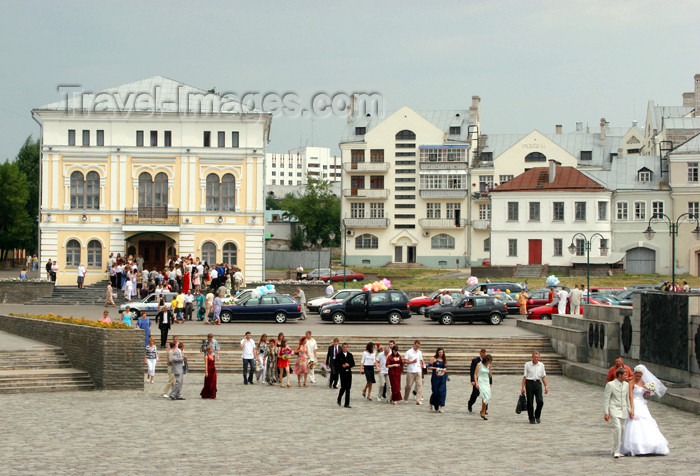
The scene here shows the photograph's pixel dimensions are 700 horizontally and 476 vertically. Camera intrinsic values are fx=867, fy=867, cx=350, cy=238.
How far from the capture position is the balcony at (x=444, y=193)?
79.8 metres

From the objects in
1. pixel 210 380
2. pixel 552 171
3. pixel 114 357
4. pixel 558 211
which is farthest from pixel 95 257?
pixel 558 211

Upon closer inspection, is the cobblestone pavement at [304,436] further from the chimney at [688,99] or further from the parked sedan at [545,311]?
the chimney at [688,99]

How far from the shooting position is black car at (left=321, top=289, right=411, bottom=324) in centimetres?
3778

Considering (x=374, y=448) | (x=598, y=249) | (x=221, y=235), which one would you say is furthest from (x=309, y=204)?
(x=374, y=448)

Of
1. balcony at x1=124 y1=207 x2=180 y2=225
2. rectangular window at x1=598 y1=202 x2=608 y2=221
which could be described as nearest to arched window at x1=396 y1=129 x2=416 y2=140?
rectangular window at x1=598 y1=202 x2=608 y2=221

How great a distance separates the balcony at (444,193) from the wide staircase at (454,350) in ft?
160

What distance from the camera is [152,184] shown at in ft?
175

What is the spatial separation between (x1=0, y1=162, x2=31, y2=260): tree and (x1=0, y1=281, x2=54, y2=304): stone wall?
31.2 metres

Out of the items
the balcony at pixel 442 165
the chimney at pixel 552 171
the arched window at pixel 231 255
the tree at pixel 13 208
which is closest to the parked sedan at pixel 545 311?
the arched window at pixel 231 255

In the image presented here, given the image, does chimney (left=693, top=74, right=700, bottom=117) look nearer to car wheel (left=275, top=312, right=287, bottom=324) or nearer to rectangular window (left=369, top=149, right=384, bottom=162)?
rectangular window (left=369, top=149, right=384, bottom=162)

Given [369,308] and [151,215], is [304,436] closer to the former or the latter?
[369,308]

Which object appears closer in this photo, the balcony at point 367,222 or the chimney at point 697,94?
the balcony at point 367,222

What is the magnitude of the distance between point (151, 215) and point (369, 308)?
66.4ft

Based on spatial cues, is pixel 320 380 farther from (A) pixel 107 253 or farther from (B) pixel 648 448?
(A) pixel 107 253
